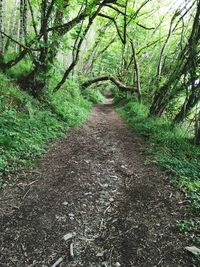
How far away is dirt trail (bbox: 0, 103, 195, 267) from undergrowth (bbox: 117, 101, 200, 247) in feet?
0.77

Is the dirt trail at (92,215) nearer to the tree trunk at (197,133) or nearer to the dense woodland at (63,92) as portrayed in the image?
the dense woodland at (63,92)

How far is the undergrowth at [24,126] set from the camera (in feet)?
14.5

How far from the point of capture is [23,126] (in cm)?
553

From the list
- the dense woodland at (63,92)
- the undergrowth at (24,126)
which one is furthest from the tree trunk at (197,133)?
the undergrowth at (24,126)

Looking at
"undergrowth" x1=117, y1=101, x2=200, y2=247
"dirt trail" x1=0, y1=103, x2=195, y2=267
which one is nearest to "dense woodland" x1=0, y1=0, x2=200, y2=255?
"undergrowth" x1=117, y1=101, x2=200, y2=247

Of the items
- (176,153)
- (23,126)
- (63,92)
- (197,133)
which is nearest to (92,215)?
(23,126)

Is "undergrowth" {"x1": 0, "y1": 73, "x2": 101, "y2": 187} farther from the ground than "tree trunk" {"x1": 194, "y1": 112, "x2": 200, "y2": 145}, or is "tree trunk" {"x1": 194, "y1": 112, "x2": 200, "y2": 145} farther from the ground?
"tree trunk" {"x1": 194, "y1": 112, "x2": 200, "y2": 145}

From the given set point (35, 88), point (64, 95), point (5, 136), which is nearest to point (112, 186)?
point (5, 136)

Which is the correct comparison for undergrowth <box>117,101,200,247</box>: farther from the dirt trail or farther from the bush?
the dirt trail

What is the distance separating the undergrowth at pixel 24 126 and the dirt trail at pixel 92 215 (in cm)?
38

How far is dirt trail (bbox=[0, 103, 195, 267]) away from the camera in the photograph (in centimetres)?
259

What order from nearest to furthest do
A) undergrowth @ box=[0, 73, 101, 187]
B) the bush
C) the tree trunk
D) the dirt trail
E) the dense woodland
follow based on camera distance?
1. the dirt trail
2. the bush
3. undergrowth @ box=[0, 73, 101, 187]
4. the dense woodland
5. the tree trunk

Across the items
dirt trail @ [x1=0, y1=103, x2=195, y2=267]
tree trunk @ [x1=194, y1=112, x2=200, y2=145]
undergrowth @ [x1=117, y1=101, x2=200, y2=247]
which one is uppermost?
tree trunk @ [x1=194, y1=112, x2=200, y2=145]

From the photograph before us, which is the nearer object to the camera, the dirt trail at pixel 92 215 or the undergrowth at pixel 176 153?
the dirt trail at pixel 92 215
